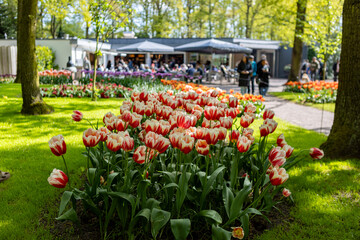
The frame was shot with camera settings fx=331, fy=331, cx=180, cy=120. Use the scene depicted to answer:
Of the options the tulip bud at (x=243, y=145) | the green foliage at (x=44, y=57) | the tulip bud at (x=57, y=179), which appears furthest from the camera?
the green foliage at (x=44, y=57)

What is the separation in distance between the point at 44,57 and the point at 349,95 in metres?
21.5

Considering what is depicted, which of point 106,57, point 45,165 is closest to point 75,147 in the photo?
point 45,165

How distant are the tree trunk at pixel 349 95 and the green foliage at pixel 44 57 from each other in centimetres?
1985

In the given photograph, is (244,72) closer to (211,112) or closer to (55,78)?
(55,78)

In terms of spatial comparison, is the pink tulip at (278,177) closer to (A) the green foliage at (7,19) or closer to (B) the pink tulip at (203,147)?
(B) the pink tulip at (203,147)

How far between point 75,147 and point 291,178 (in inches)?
133

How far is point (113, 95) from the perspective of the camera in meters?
12.0

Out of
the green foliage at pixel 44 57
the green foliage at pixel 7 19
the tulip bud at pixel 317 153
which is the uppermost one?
the green foliage at pixel 7 19

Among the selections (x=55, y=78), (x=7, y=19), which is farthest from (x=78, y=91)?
(x=7, y=19)

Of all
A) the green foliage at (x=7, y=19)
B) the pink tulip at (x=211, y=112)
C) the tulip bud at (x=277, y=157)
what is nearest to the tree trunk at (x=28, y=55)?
the pink tulip at (x=211, y=112)

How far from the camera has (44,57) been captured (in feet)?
73.6

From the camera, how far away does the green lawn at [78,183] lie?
2.93 metres

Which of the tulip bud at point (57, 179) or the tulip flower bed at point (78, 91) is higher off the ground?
the tulip flower bed at point (78, 91)

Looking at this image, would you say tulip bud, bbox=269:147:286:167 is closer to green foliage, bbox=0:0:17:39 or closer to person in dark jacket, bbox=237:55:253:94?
person in dark jacket, bbox=237:55:253:94
